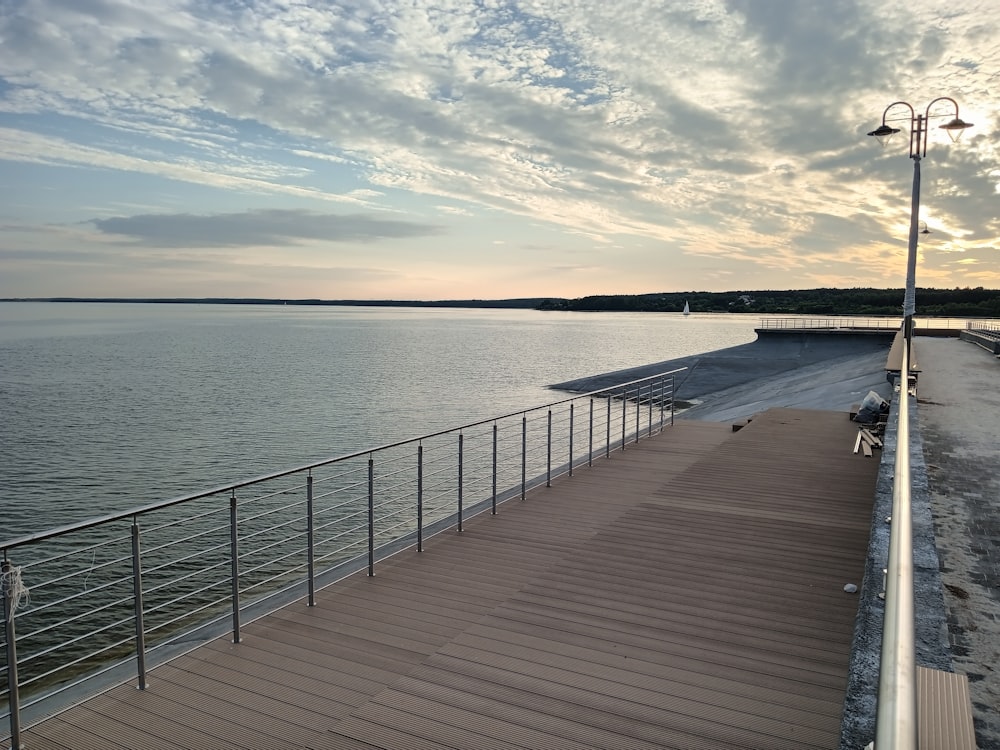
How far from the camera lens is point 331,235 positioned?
209 ft

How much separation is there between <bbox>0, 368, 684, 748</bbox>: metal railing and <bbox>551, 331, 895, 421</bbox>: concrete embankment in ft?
31.6

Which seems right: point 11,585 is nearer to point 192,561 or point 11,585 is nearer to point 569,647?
point 569,647

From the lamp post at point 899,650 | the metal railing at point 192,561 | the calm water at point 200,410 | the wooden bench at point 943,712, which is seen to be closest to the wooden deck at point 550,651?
the metal railing at point 192,561

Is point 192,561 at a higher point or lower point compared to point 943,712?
lower

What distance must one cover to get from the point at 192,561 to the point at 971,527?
8.91m

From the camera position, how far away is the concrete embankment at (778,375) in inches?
849

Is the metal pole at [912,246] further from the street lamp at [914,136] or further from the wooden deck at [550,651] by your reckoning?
the wooden deck at [550,651]

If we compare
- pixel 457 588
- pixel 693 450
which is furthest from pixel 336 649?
pixel 693 450

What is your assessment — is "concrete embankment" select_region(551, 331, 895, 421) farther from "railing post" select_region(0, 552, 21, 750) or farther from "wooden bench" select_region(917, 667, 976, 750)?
"railing post" select_region(0, 552, 21, 750)

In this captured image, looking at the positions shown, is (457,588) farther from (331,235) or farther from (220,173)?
(331,235)

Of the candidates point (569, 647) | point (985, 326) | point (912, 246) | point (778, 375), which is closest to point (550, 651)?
point (569, 647)

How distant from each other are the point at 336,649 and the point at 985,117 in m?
15.6

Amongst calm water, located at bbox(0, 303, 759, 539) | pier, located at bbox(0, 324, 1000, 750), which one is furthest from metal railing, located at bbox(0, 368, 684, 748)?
calm water, located at bbox(0, 303, 759, 539)

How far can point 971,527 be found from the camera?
480 cm
